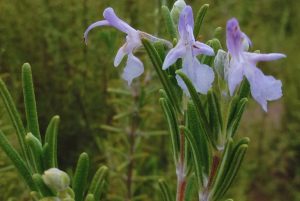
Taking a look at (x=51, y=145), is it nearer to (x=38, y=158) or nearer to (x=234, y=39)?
(x=38, y=158)

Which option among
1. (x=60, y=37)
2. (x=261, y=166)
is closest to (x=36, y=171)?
(x=60, y=37)

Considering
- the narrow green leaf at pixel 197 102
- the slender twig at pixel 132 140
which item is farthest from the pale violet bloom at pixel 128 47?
the slender twig at pixel 132 140

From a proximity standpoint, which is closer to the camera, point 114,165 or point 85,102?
point 114,165

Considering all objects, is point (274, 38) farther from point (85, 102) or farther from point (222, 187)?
point (222, 187)

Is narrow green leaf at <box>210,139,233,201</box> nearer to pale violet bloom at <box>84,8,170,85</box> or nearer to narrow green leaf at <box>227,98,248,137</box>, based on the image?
narrow green leaf at <box>227,98,248,137</box>

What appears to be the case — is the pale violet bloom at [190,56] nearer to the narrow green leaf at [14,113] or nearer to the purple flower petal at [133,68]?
the purple flower petal at [133,68]
